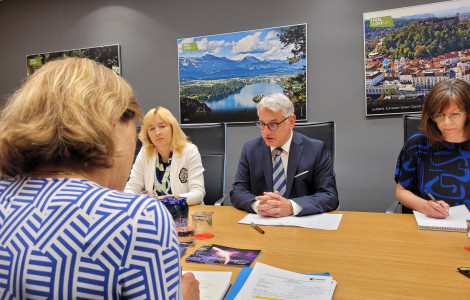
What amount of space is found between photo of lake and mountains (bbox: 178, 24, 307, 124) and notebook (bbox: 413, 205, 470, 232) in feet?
5.83

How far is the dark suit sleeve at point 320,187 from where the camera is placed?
1.71 m

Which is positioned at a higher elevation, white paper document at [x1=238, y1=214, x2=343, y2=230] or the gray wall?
the gray wall

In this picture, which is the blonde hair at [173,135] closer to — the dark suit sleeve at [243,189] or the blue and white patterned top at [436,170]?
the dark suit sleeve at [243,189]

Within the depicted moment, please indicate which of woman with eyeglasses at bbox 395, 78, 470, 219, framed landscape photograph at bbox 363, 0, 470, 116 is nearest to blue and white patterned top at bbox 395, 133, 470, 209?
woman with eyeglasses at bbox 395, 78, 470, 219

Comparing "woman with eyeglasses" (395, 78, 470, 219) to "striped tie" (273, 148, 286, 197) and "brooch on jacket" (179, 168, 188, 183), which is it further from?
"brooch on jacket" (179, 168, 188, 183)

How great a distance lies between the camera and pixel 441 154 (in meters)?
1.84

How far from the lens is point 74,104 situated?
2.07ft

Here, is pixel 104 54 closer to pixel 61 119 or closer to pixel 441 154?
pixel 441 154

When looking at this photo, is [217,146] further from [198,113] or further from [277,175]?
[198,113]

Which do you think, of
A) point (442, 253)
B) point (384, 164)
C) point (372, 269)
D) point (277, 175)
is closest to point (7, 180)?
point (372, 269)

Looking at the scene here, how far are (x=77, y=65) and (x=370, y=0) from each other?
292 centimetres

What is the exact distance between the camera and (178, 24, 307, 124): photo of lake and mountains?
3.22 metres

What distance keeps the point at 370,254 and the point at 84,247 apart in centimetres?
99

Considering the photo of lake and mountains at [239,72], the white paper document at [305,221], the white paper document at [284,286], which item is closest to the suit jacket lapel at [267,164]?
the white paper document at [305,221]
